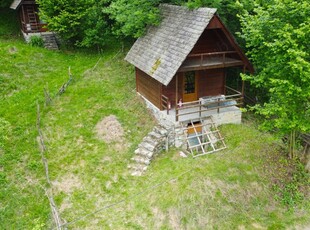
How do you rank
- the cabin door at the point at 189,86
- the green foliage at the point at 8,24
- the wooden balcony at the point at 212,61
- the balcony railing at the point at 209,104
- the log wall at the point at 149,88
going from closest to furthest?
the wooden balcony at the point at 212,61 → the balcony railing at the point at 209,104 → the cabin door at the point at 189,86 → the log wall at the point at 149,88 → the green foliage at the point at 8,24

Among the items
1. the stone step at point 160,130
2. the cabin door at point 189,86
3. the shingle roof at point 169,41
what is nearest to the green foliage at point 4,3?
the shingle roof at point 169,41

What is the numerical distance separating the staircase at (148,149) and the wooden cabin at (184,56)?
4.95ft

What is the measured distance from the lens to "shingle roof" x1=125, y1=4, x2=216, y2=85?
48.8 ft

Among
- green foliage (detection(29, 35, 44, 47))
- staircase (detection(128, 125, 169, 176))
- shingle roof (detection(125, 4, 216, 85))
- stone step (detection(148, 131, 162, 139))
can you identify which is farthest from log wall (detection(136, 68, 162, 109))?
green foliage (detection(29, 35, 44, 47))

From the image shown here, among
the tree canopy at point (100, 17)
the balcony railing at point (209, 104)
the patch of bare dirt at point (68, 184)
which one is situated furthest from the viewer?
the tree canopy at point (100, 17)

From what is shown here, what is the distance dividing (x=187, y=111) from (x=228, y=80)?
590 cm

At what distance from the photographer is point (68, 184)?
14234 millimetres

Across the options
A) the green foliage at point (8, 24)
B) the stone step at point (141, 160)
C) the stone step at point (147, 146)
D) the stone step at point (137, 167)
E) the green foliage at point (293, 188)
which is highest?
the green foliage at point (8, 24)

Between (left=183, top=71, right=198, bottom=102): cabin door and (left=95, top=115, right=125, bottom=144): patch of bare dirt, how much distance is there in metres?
3.93

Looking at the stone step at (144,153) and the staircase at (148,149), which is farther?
the stone step at (144,153)

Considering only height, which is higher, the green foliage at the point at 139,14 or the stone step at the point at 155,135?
the green foliage at the point at 139,14

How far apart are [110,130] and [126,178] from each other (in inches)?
143

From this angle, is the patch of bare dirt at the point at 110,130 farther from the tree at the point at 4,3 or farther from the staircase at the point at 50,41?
the tree at the point at 4,3

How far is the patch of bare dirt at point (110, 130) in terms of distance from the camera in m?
16.8
